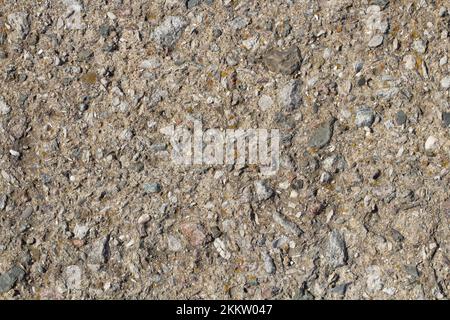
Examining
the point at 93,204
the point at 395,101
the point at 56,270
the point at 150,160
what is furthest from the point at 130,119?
the point at 395,101

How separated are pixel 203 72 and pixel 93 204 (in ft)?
2.61

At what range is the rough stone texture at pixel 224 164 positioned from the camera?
290 cm

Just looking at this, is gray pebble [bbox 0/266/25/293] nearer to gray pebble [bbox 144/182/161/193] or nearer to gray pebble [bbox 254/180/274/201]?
gray pebble [bbox 144/182/161/193]

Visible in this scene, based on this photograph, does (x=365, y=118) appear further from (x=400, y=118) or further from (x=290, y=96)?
(x=290, y=96)

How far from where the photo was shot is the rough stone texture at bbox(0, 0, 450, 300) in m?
2.90

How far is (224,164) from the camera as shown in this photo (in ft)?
10.0

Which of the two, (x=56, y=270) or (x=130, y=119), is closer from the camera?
(x=56, y=270)

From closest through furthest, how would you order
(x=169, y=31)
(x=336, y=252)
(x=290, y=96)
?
(x=336, y=252), (x=290, y=96), (x=169, y=31)

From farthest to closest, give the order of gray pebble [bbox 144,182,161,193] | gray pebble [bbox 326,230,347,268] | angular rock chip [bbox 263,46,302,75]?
angular rock chip [bbox 263,46,302,75] < gray pebble [bbox 144,182,161,193] < gray pebble [bbox 326,230,347,268]

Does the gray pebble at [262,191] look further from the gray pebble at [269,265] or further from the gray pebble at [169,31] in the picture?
the gray pebble at [169,31]

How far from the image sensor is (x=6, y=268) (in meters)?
2.92

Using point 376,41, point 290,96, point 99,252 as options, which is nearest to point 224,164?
point 290,96

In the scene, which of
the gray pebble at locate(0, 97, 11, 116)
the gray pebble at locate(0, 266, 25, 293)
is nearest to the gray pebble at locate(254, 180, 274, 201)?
the gray pebble at locate(0, 266, 25, 293)
